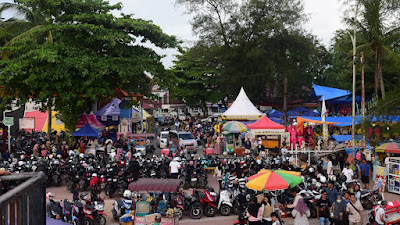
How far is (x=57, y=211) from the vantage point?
33.3 ft

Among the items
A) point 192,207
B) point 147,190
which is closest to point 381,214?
point 192,207

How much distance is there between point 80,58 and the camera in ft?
69.9

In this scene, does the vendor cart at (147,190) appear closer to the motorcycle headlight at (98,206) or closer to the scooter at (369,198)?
the motorcycle headlight at (98,206)

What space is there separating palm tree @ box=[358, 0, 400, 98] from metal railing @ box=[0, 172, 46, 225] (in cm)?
1998

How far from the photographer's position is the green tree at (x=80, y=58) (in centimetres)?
2089

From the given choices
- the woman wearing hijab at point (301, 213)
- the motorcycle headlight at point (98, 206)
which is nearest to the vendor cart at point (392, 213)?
the woman wearing hijab at point (301, 213)

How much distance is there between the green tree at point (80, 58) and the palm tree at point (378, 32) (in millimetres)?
11803

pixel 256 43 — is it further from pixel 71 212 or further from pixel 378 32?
pixel 71 212

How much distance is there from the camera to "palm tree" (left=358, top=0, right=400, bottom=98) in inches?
816

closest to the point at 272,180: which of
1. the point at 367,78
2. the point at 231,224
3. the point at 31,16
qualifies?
the point at 231,224

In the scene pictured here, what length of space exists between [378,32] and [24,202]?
78.6ft

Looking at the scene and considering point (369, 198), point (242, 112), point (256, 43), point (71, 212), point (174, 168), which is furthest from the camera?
point (256, 43)

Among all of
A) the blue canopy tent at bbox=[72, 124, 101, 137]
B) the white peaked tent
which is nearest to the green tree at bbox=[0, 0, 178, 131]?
the blue canopy tent at bbox=[72, 124, 101, 137]

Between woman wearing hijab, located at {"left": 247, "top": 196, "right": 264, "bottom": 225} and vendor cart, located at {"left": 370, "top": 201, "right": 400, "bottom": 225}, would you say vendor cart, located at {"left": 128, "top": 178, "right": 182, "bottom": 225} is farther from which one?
vendor cart, located at {"left": 370, "top": 201, "right": 400, "bottom": 225}
